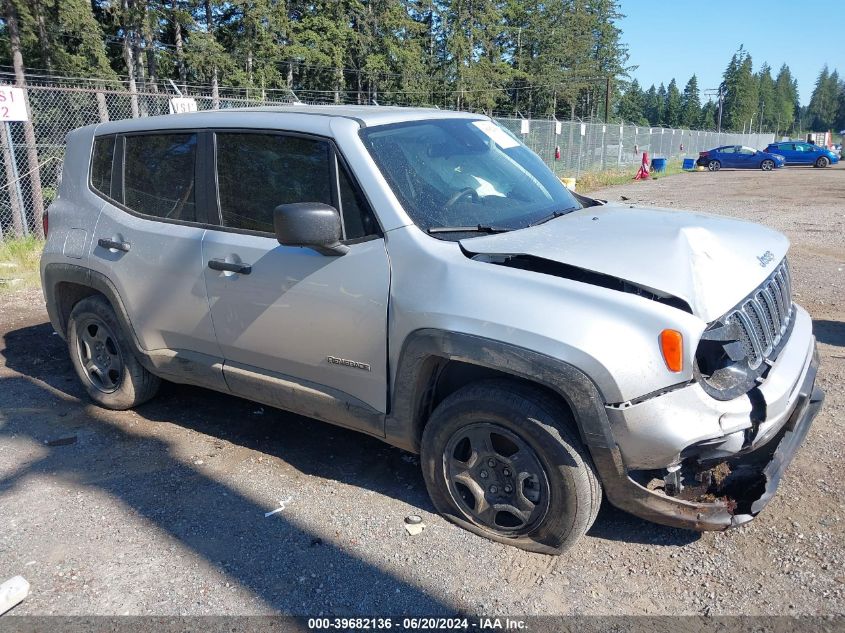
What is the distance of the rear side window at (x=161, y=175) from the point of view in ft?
12.8

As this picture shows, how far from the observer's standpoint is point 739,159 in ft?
121

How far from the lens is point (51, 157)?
10.7m

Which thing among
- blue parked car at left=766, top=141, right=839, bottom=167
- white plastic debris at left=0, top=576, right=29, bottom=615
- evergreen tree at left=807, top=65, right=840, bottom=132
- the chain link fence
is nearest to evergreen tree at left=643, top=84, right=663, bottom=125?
evergreen tree at left=807, top=65, right=840, bottom=132

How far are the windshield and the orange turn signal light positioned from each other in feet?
3.43

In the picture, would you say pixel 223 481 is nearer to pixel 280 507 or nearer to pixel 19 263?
pixel 280 507

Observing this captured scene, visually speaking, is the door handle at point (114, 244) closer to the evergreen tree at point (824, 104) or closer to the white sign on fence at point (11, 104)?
the white sign on fence at point (11, 104)

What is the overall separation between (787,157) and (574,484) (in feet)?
139

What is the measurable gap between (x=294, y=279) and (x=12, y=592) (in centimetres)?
181

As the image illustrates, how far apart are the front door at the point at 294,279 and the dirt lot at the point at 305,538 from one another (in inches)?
24.6

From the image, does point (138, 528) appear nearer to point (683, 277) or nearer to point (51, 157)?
point (683, 277)

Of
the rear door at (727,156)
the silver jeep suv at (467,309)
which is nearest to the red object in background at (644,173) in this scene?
the rear door at (727,156)

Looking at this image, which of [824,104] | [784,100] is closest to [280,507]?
[784,100]

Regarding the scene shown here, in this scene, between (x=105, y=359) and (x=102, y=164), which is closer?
(x=102, y=164)

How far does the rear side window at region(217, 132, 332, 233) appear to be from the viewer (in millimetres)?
3391
